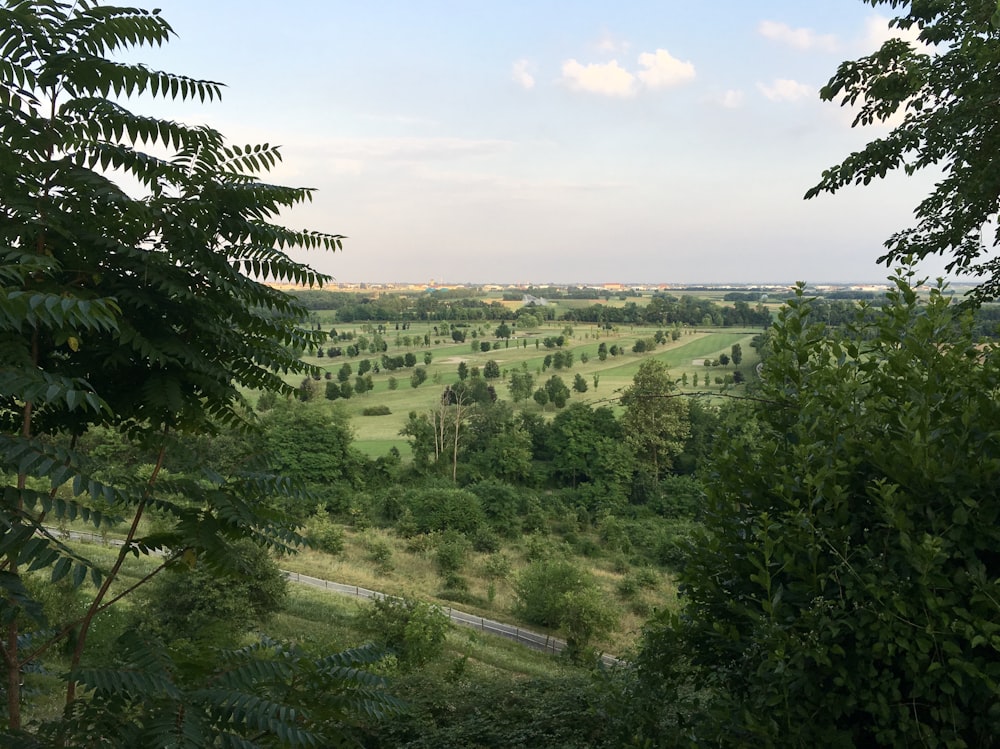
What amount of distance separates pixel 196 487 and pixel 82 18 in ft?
8.74

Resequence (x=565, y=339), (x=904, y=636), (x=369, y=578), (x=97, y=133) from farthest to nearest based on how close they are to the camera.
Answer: (x=565, y=339), (x=369, y=578), (x=97, y=133), (x=904, y=636)

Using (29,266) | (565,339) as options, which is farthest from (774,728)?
(565,339)

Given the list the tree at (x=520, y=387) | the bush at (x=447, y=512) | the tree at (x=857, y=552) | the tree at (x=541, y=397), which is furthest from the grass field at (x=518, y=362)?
the tree at (x=857, y=552)

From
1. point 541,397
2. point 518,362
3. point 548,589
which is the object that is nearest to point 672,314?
point 518,362

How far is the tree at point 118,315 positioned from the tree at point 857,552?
2.44 metres

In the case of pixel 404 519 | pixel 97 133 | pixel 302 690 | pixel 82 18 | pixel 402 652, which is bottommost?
pixel 404 519

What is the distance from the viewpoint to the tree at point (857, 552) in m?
2.99

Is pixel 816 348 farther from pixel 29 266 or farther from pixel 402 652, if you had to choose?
pixel 402 652

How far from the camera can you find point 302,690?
3805 millimetres

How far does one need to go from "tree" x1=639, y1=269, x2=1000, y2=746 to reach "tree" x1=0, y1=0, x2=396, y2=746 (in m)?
2.44

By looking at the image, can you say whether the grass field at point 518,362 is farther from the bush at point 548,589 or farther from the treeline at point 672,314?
the bush at point 548,589

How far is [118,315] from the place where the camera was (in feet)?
11.0

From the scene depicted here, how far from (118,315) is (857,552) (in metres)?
4.22

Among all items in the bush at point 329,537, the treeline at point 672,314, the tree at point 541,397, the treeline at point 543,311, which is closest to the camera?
the bush at point 329,537
